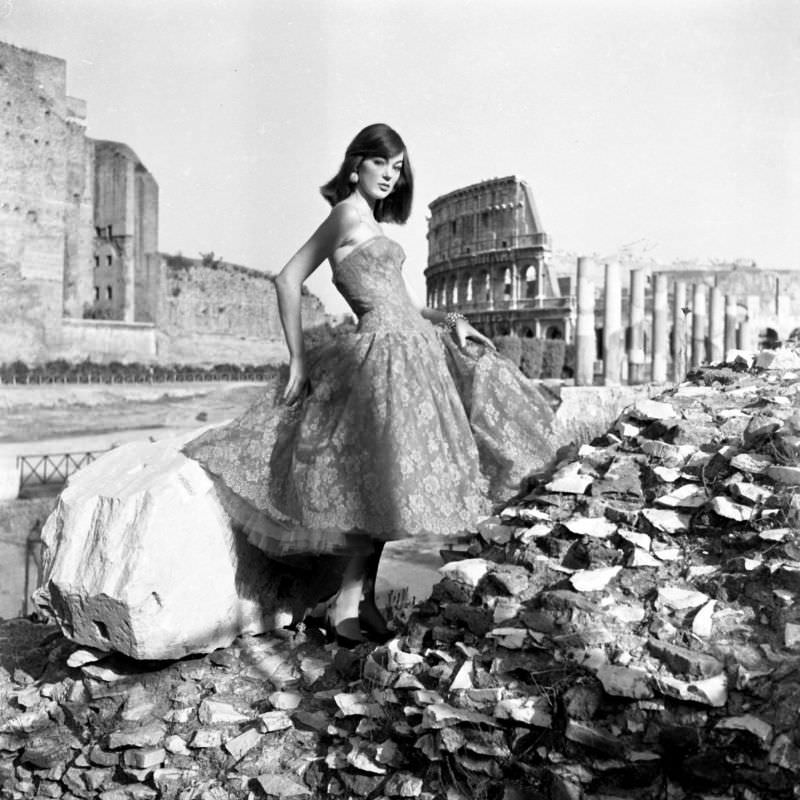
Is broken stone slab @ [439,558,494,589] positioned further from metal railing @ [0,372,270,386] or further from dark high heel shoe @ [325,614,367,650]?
metal railing @ [0,372,270,386]

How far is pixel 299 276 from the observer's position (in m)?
3.17

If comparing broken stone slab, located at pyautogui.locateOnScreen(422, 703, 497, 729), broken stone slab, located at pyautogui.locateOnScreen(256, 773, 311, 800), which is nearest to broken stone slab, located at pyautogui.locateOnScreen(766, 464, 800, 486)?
broken stone slab, located at pyautogui.locateOnScreen(422, 703, 497, 729)

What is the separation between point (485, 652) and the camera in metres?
2.77

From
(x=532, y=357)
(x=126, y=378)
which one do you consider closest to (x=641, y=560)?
(x=126, y=378)

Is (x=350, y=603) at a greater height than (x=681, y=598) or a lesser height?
lesser

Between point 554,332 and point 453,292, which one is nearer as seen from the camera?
point 554,332

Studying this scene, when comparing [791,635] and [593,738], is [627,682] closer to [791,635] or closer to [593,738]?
[593,738]

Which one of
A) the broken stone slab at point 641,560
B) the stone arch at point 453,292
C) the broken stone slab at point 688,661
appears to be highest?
the stone arch at point 453,292

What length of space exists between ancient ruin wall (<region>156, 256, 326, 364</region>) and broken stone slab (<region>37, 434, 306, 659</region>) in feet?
82.5

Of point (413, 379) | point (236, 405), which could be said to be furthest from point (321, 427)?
point (236, 405)

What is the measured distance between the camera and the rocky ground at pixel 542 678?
226 centimetres

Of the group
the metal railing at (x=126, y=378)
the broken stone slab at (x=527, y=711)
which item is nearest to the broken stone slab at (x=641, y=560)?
the broken stone slab at (x=527, y=711)

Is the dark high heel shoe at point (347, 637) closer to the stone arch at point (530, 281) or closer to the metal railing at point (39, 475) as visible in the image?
the metal railing at point (39, 475)

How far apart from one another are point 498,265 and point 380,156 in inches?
1515
